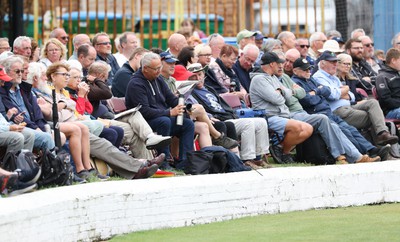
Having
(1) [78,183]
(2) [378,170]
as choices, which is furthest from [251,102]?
(1) [78,183]

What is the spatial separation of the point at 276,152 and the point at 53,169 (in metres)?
5.37

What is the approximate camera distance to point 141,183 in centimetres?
1252

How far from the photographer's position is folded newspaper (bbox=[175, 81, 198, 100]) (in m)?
15.8

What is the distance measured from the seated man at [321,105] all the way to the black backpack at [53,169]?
592 centimetres

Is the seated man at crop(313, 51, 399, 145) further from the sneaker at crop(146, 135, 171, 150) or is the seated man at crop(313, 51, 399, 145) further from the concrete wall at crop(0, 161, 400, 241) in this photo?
the sneaker at crop(146, 135, 171, 150)

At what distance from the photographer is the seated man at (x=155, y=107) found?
1495 centimetres

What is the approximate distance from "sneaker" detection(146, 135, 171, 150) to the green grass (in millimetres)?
1668

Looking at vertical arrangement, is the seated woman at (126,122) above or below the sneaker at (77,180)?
above

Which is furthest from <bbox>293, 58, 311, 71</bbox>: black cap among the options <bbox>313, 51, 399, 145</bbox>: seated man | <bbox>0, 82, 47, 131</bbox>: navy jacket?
<bbox>0, 82, 47, 131</bbox>: navy jacket

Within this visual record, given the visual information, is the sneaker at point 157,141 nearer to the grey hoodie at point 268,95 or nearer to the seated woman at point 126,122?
the seated woman at point 126,122

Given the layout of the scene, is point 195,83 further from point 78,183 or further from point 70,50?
point 70,50

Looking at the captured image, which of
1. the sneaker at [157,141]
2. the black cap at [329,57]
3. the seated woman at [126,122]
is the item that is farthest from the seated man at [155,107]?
the black cap at [329,57]

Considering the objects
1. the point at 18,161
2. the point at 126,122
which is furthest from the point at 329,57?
the point at 18,161

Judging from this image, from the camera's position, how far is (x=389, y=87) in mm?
18969
